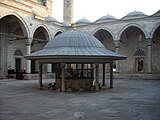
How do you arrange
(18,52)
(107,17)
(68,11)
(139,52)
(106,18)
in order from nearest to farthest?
1. (18,52)
2. (139,52)
3. (106,18)
4. (107,17)
5. (68,11)

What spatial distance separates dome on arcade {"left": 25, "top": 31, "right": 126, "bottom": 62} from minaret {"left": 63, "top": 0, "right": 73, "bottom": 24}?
17421mm

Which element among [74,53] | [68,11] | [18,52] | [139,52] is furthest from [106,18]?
[74,53]

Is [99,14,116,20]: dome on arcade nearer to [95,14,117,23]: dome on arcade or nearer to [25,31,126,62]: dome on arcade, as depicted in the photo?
[95,14,117,23]: dome on arcade

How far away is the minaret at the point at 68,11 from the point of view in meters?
29.2

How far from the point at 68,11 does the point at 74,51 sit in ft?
63.7

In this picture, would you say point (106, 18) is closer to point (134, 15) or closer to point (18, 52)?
point (134, 15)

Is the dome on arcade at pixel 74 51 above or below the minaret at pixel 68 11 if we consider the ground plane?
below

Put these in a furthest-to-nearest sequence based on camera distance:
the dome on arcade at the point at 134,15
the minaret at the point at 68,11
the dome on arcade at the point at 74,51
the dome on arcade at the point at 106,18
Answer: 1. the minaret at the point at 68,11
2. the dome on arcade at the point at 106,18
3. the dome on arcade at the point at 134,15
4. the dome on arcade at the point at 74,51

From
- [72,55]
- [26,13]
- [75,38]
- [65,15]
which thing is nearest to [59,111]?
[72,55]

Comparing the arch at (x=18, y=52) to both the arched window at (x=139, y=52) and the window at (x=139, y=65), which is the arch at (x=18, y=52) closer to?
the arched window at (x=139, y=52)

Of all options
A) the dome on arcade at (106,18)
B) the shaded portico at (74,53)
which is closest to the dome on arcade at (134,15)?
the dome on arcade at (106,18)

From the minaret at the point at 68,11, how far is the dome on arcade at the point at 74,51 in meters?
17.4

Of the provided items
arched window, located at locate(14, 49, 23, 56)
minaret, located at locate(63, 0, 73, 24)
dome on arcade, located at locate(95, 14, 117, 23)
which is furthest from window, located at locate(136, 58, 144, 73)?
arched window, located at locate(14, 49, 23, 56)

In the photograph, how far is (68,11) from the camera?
2934 centimetres
